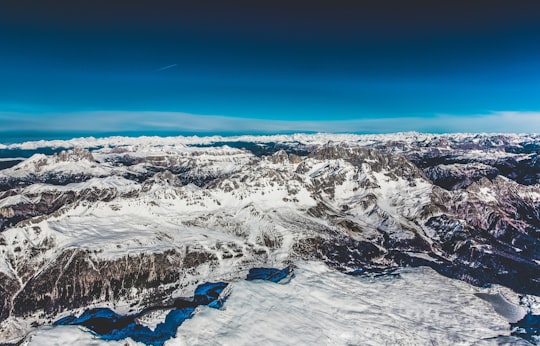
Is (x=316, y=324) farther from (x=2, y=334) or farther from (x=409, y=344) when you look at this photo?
(x=2, y=334)

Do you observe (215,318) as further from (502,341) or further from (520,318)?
(520,318)

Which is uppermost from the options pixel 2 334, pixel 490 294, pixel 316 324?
pixel 316 324

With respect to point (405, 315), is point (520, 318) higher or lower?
lower

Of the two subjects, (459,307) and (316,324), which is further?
(459,307)

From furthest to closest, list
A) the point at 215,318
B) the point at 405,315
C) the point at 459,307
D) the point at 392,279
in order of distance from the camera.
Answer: the point at 392,279
the point at 459,307
the point at 405,315
the point at 215,318

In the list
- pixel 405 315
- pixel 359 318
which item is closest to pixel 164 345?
pixel 359 318

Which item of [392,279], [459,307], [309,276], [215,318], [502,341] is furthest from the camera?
[392,279]
